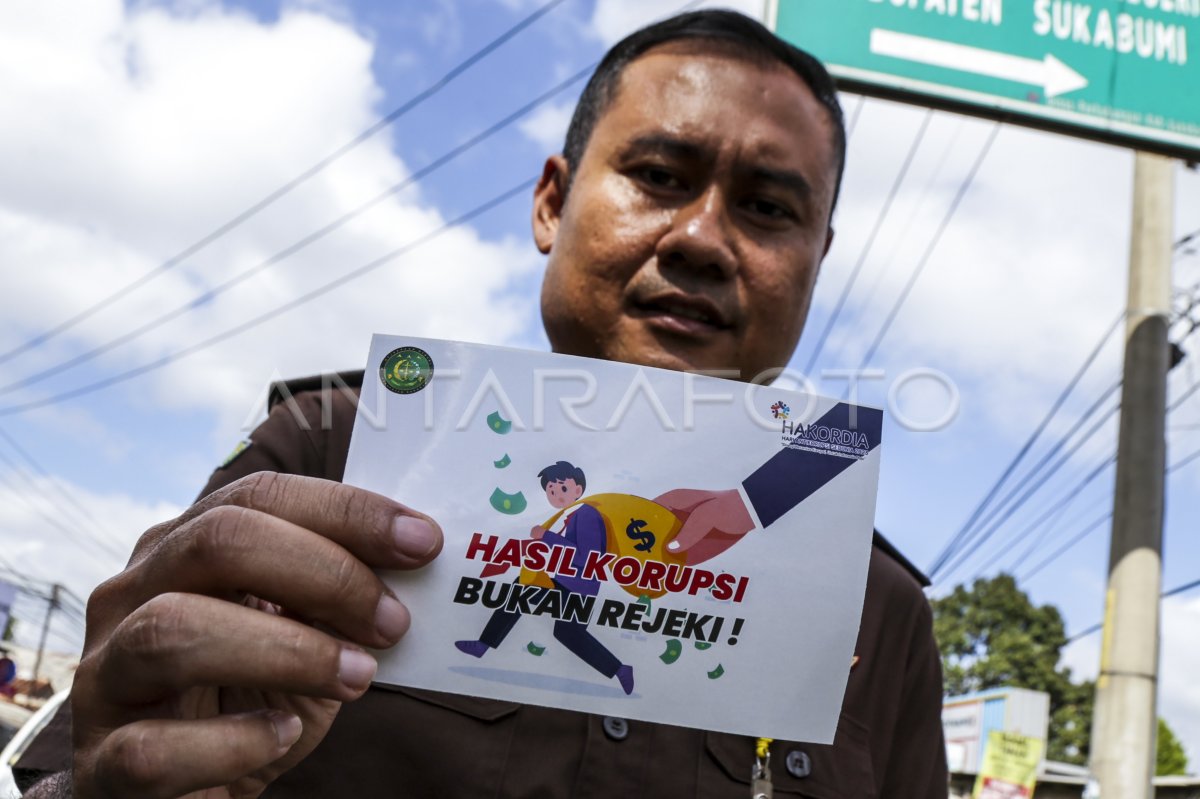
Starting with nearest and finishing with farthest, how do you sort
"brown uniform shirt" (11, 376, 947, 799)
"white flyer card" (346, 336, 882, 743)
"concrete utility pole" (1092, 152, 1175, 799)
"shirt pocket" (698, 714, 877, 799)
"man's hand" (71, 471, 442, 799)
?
"man's hand" (71, 471, 442, 799), "white flyer card" (346, 336, 882, 743), "brown uniform shirt" (11, 376, 947, 799), "shirt pocket" (698, 714, 877, 799), "concrete utility pole" (1092, 152, 1175, 799)

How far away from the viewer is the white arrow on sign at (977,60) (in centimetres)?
455

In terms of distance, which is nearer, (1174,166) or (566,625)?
(566,625)

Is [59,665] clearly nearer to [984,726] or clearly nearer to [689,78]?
[984,726]

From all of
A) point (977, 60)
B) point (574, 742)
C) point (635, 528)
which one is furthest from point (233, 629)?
point (977, 60)

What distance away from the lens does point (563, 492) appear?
1060 mm

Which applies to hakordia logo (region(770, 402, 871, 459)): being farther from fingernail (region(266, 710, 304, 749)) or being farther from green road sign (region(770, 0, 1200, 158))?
green road sign (region(770, 0, 1200, 158))

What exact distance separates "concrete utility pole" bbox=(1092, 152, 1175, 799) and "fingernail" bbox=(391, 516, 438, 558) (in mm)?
5103

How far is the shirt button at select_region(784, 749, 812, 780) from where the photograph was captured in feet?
4.62

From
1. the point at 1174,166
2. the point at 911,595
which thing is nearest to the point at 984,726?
the point at 1174,166

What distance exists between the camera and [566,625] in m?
1.05

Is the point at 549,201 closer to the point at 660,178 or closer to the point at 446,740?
the point at 660,178

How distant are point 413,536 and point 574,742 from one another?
0.53 m

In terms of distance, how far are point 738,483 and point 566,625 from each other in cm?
26

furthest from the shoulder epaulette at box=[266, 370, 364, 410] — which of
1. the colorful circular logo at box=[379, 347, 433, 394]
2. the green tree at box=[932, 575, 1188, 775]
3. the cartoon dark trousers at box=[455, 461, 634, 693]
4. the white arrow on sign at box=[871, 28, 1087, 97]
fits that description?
the green tree at box=[932, 575, 1188, 775]
